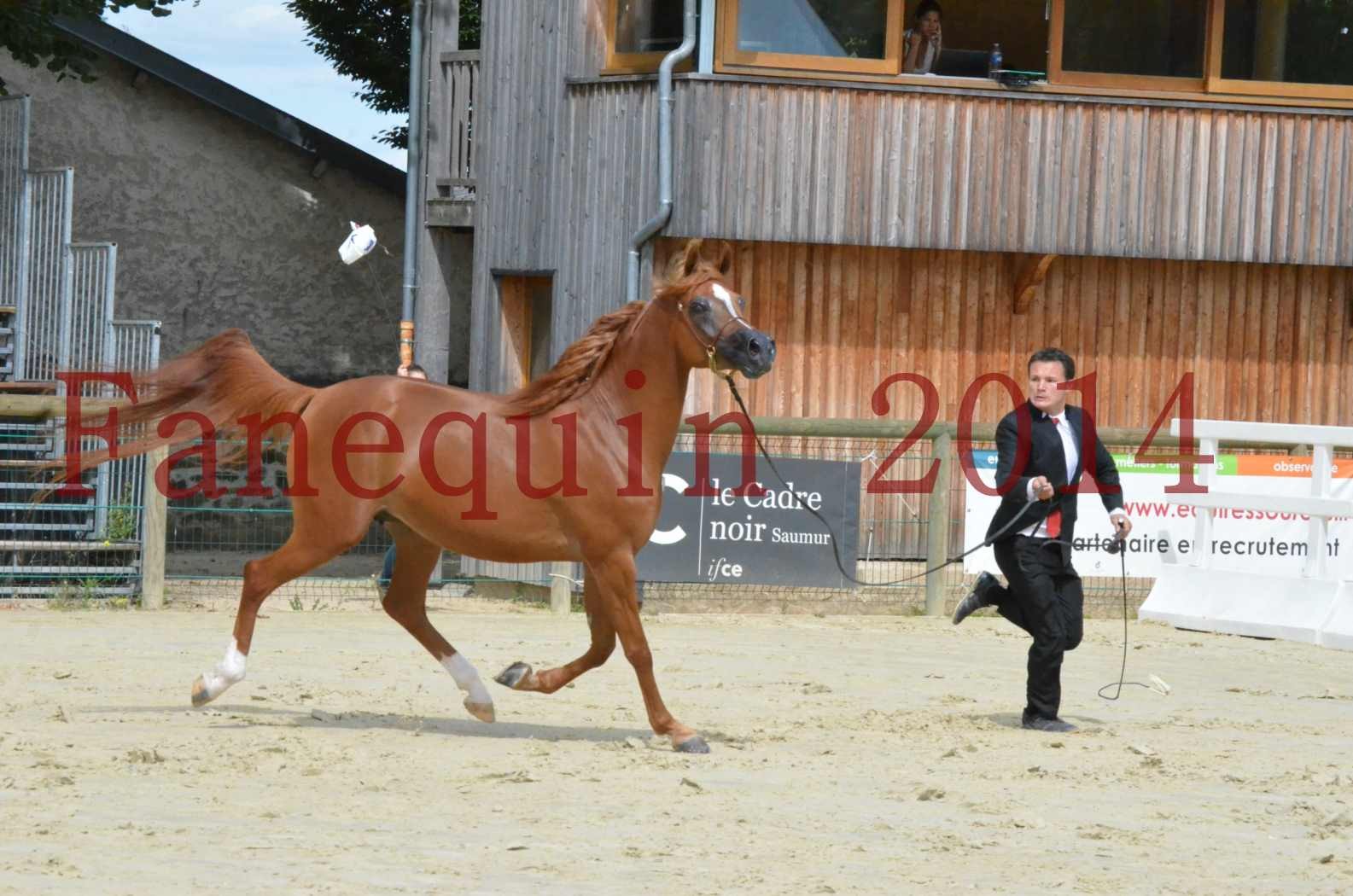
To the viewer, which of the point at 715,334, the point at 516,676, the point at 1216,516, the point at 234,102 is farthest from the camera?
the point at 234,102

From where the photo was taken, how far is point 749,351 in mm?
7516

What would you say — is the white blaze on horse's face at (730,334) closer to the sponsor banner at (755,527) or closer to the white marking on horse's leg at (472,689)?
the white marking on horse's leg at (472,689)

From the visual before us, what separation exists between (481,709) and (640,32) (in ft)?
27.4

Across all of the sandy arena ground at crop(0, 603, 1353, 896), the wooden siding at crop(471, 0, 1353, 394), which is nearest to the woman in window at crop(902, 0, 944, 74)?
the wooden siding at crop(471, 0, 1353, 394)

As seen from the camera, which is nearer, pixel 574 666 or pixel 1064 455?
pixel 574 666

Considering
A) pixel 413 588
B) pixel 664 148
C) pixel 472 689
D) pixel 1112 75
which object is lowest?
pixel 472 689

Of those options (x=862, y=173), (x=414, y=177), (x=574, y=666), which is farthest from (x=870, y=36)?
(x=574, y=666)

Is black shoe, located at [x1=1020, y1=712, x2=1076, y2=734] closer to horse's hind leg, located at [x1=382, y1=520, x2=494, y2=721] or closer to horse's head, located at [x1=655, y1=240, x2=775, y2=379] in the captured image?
horse's head, located at [x1=655, y1=240, x2=775, y2=379]

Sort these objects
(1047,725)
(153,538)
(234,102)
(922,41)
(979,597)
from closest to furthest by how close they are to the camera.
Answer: (1047,725), (979,597), (153,538), (922,41), (234,102)

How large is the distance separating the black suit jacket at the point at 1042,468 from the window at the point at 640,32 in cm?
699

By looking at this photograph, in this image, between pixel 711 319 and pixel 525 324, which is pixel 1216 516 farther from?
pixel 711 319

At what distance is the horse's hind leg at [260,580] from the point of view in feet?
25.9

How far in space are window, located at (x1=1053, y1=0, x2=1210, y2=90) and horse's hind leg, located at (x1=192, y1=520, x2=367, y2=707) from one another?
31.4ft

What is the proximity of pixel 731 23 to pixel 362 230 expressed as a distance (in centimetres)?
391
